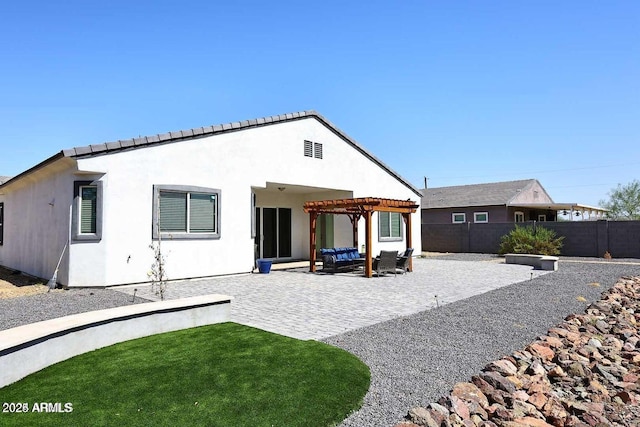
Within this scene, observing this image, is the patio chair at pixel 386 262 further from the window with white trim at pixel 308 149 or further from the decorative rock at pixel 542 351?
the decorative rock at pixel 542 351

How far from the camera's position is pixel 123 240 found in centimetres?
1059

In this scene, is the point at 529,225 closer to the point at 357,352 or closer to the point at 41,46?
the point at 357,352

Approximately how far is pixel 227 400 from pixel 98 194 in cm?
862

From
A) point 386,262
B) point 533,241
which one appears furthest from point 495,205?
point 386,262

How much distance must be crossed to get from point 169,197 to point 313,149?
651 cm

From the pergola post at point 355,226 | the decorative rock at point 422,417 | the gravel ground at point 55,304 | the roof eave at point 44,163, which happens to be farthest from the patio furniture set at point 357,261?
the decorative rock at point 422,417

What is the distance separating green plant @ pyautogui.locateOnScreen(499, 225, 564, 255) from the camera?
2097 cm

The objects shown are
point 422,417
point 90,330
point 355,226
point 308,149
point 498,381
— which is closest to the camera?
point 422,417

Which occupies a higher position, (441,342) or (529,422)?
(441,342)

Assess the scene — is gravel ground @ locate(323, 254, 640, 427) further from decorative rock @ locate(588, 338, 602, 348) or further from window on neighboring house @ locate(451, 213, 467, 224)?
window on neighboring house @ locate(451, 213, 467, 224)

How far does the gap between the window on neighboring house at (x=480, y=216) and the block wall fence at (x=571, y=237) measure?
167 inches

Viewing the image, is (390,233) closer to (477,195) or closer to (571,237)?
(571,237)

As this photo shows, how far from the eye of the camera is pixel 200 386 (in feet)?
12.7

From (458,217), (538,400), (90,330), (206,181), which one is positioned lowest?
(538,400)
